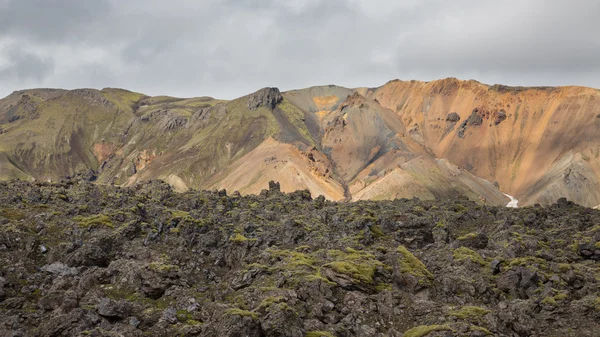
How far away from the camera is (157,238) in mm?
48844

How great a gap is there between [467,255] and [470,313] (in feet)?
48.5

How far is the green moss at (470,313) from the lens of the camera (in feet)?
106

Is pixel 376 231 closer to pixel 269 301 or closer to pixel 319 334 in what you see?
pixel 269 301

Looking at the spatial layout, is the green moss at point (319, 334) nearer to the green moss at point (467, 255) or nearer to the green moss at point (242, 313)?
the green moss at point (242, 313)

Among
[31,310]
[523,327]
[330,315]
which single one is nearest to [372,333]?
[330,315]

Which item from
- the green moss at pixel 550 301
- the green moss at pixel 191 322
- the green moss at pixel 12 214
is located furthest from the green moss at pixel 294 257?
the green moss at pixel 12 214

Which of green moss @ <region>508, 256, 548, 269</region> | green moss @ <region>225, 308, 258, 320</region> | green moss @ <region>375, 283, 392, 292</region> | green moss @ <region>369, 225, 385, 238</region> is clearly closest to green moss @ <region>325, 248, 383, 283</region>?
green moss @ <region>375, 283, 392, 292</region>

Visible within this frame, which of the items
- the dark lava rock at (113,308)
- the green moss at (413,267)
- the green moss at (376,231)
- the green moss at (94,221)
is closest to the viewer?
the dark lava rock at (113,308)

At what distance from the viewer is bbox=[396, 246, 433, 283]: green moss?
41.2 metres

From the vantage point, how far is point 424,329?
102ft

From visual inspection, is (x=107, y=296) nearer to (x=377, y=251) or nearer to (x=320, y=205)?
(x=377, y=251)

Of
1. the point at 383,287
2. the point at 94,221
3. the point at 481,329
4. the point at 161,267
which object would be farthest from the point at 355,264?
the point at 94,221

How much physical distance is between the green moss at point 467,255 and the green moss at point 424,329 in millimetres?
16005

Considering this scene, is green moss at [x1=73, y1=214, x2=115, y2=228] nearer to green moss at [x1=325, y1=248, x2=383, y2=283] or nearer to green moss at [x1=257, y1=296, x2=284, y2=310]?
green moss at [x1=325, y1=248, x2=383, y2=283]
